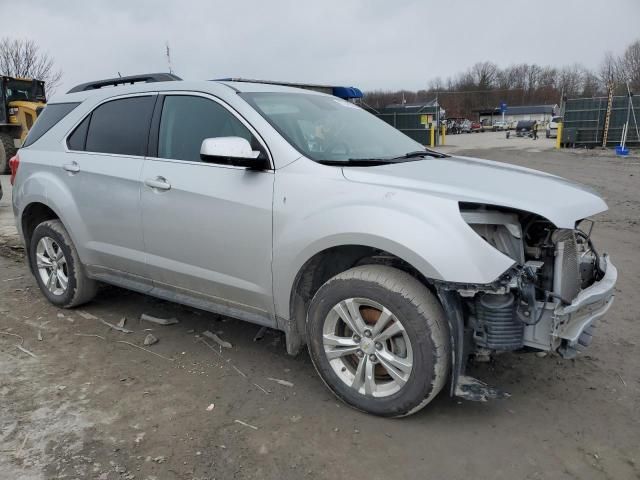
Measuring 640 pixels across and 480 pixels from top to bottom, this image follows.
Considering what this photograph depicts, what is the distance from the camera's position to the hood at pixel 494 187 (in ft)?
8.25

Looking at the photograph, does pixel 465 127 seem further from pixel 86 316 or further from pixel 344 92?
pixel 86 316

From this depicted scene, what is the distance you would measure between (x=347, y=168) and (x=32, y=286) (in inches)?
155

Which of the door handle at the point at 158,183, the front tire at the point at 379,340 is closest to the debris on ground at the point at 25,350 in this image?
the door handle at the point at 158,183

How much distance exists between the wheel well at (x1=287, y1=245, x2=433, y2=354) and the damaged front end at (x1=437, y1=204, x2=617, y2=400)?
326 millimetres

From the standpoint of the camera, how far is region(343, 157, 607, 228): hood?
251 cm

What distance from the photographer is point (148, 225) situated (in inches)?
140

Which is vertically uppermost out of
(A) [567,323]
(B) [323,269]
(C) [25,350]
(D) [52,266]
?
(B) [323,269]

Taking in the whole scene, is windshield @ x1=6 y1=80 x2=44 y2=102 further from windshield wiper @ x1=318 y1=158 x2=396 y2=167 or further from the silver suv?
windshield wiper @ x1=318 y1=158 x2=396 y2=167

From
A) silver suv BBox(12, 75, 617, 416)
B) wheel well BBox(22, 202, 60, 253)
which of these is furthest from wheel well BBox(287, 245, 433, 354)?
wheel well BBox(22, 202, 60, 253)

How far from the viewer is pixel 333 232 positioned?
2764 millimetres

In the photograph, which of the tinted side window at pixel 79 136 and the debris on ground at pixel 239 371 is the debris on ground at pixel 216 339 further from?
the tinted side window at pixel 79 136

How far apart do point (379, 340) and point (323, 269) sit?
0.57m

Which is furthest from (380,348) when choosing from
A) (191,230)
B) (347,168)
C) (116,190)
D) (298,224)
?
(116,190)

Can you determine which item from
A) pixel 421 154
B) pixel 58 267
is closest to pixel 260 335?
pixel 421 154
